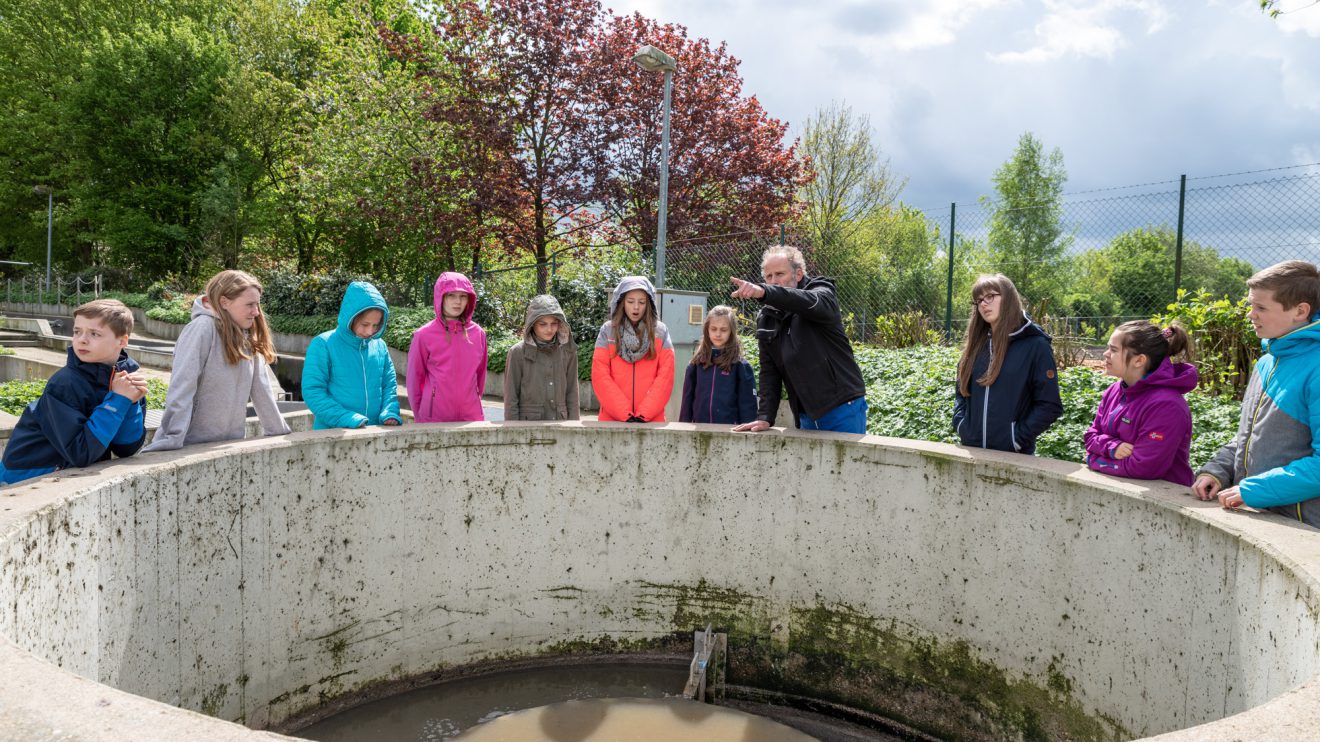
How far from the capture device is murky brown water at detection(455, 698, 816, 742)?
402cm

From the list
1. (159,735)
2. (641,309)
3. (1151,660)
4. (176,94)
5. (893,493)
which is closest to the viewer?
(159,735)

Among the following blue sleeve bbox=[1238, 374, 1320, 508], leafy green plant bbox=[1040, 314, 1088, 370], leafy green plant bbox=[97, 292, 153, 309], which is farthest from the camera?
leafy green plant bbox=[97, 292, 153, 309]

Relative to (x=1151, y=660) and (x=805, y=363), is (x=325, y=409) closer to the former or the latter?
(x=805, y=363)

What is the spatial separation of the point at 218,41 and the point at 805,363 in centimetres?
3652

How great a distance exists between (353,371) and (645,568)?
214 cm

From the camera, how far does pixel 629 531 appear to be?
15.9 feet

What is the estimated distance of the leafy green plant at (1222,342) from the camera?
21.4ft

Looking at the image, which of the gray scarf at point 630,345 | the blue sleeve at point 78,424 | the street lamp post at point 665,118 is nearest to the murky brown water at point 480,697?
the blue sleeve at point 78,424

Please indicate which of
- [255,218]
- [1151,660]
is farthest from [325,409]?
[255,218]

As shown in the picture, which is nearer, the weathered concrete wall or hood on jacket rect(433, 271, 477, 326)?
the weathered concrete wall

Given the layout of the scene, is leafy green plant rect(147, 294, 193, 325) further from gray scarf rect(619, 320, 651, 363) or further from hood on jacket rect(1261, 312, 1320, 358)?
hood on jacket rect(1261, 312, 1320, 358)

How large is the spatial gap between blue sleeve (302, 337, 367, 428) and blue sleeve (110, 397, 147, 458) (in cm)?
111

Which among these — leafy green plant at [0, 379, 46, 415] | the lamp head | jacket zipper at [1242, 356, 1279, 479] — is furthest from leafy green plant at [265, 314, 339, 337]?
jacket zipper at [1242, 356, 1279, 479]

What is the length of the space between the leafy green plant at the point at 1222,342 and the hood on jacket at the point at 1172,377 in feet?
11.9
